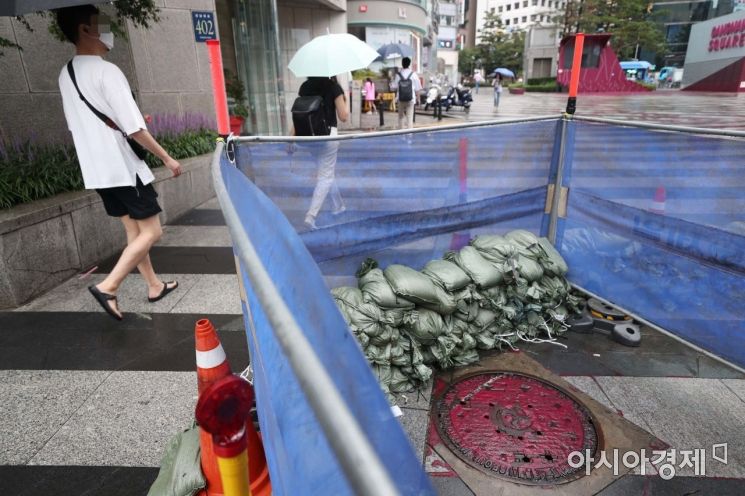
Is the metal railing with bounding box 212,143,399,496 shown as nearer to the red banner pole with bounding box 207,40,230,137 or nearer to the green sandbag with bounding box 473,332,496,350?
the red banner pole with bounding box 207,40,230,137

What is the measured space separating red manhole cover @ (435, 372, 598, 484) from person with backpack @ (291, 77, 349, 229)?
1.48 meters

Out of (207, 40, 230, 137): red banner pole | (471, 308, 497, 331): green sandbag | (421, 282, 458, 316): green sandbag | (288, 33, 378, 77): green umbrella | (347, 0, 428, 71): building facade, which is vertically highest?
(347, 0, 428, 71): building facade

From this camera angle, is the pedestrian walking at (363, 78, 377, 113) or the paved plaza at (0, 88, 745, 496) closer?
the paved plaza at (0, 88, 745, 496)

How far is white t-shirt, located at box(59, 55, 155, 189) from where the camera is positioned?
304 centimetres

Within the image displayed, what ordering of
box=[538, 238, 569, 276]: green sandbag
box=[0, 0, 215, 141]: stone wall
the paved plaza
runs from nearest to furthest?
1. the paved plaza
2. box=[538, 238, 569, 276]: green sandbag
3. box=[0, 0, 215, 141]: stone wall

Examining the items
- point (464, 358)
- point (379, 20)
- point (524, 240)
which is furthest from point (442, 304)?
point (379, 20)

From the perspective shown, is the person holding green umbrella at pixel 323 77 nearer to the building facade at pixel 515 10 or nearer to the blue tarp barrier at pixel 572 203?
the blue tarp barrier at pixel 572 203

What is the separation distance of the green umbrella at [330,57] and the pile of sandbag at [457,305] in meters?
2.55

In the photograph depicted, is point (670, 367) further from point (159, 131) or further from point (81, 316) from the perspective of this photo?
point (159, 131)

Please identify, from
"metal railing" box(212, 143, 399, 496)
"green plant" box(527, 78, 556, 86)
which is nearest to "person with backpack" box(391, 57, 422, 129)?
"metal railing" box(212, 143, 399, 496)

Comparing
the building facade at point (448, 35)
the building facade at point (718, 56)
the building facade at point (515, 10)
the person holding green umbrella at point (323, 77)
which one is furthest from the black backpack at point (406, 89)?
the building facade at point (515, 10)

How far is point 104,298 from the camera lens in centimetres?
344

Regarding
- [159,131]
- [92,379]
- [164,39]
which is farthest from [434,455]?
[164,39]

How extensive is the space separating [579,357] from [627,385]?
0.38 m
